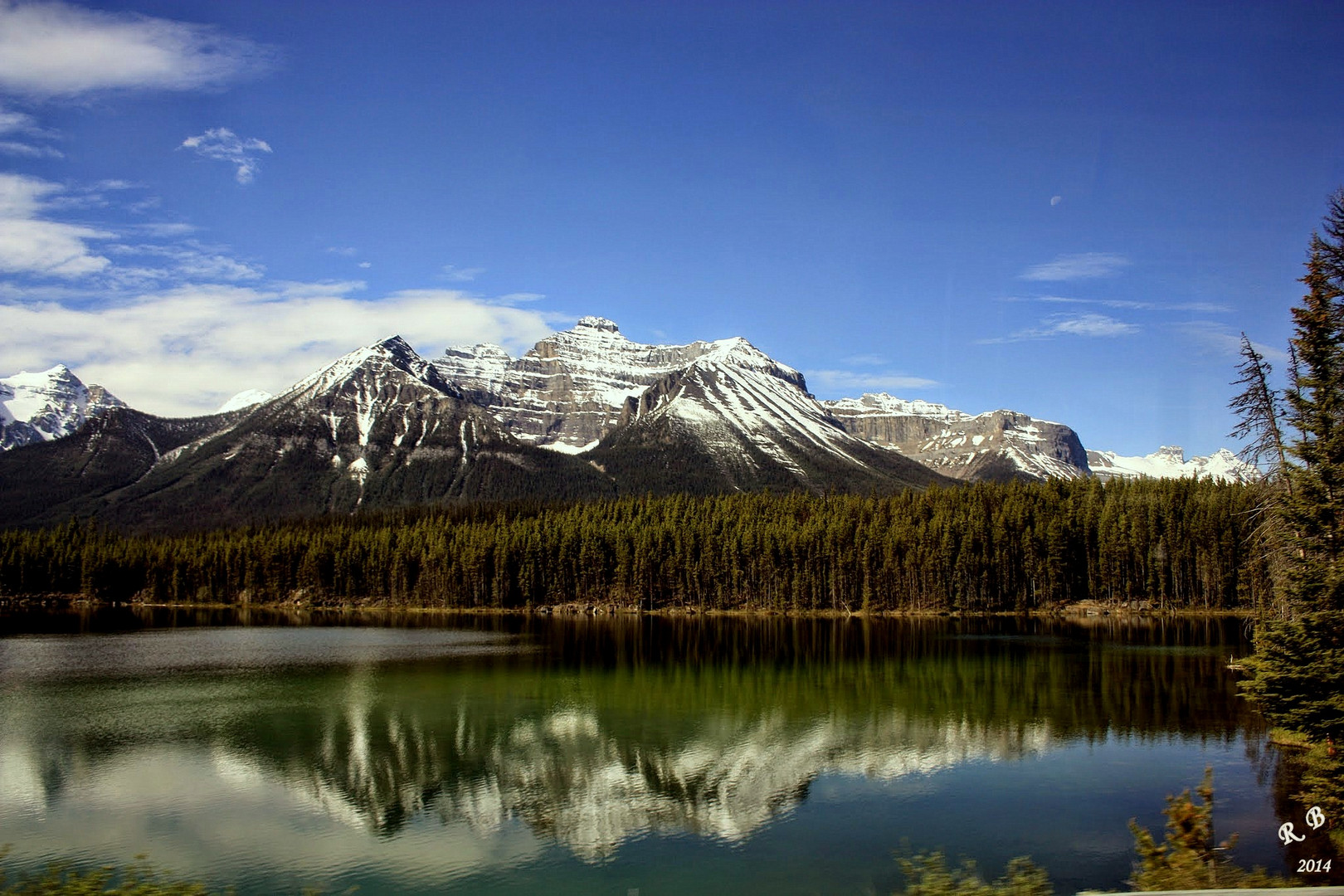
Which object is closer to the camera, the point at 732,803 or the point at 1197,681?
the point at 732,803

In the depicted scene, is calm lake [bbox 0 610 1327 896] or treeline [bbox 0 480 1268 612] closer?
calm lake [bbox 0 610 1327 896]

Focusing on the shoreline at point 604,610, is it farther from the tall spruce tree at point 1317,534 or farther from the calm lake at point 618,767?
the tall spruce tree at point 1317,534

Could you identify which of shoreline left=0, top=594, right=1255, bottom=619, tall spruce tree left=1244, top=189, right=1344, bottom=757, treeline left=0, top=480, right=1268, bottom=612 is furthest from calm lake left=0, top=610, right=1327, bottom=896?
treeline left=0, top=480, right=1268, bottom=612

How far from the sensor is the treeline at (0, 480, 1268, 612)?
127m

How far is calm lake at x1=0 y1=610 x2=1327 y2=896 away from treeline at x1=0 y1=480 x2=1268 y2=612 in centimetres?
5666

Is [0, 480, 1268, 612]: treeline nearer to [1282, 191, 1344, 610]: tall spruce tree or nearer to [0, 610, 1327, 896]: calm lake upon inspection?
[0, 610, 1327, 896]: calm lake

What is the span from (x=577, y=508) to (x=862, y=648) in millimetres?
101660

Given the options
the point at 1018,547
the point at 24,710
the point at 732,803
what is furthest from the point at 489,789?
the point at 1018,547

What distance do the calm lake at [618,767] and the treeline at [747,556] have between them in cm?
5666

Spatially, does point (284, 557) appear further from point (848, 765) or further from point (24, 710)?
point (848, 765)

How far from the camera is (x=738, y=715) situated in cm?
4838

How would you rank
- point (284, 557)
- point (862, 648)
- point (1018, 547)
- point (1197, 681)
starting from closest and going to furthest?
point (1197, 681) → point (862, 648) → point (1018, 547) → point (284, 557)

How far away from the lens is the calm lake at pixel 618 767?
85.9 feet

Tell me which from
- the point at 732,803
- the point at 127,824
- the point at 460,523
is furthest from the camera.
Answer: the point at 460,523
